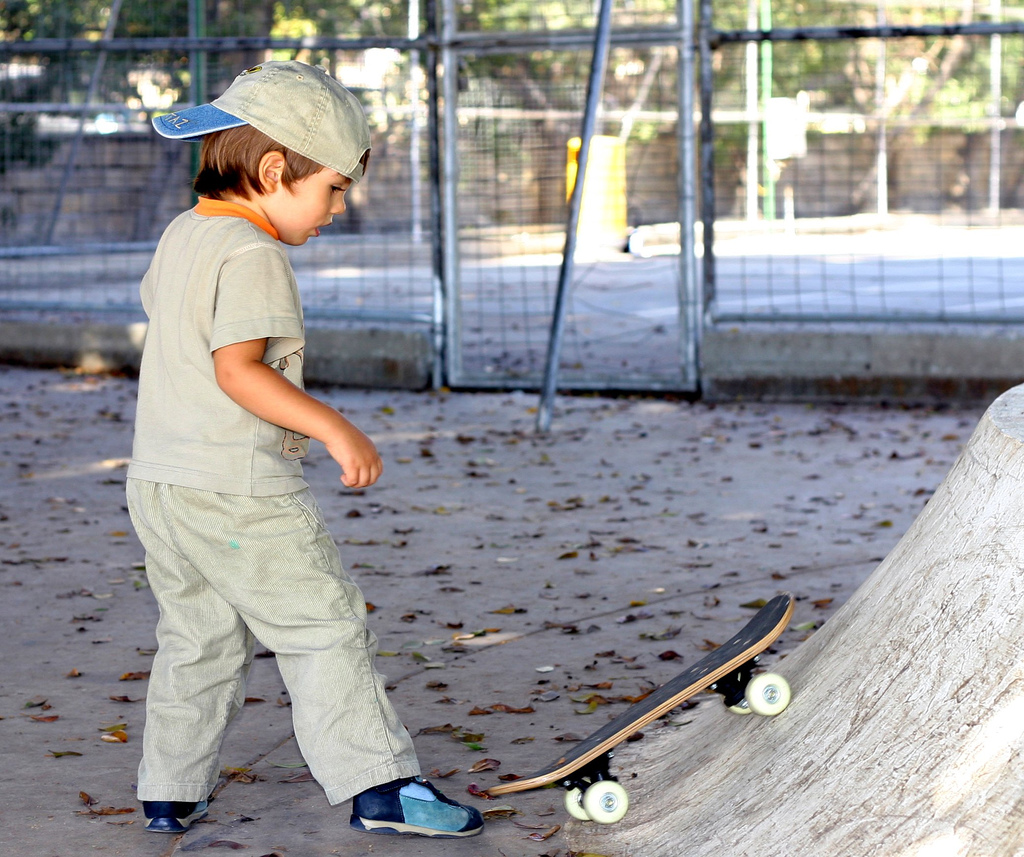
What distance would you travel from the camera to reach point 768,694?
276 centimetres

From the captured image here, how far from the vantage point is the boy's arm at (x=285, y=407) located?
2498 mm

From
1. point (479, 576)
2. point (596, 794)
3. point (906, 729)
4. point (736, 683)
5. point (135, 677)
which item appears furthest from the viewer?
point (479, 576)

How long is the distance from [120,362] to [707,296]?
14.8ft

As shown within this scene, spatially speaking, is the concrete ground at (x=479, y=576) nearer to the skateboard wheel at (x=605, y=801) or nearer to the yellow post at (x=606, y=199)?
the skateboard wheel at (x=605, y=801)

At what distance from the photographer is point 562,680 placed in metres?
3.83

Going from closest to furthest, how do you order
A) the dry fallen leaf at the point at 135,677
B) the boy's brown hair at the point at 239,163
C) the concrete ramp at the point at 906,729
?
the concrete ramp at the point at 906,729, the boy's brown hair at the point at 239,163, the dry fallen leaf at the point at 135,677

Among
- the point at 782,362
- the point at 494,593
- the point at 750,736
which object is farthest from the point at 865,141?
the point at 750,736

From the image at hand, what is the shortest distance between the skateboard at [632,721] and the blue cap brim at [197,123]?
4.59 ft

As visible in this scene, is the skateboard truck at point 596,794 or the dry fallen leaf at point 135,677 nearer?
the skateboard truck at point 596,794

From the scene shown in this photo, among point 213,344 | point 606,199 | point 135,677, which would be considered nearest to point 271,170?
point 213,344

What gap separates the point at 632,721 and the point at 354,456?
81 cm

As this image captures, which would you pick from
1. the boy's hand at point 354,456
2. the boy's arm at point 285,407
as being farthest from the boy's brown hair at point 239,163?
the boy's hand at point 354,456

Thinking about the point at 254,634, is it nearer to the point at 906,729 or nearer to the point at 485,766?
the point at 485,766

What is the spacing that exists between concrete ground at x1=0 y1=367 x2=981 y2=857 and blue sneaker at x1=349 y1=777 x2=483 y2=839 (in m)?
0.04
